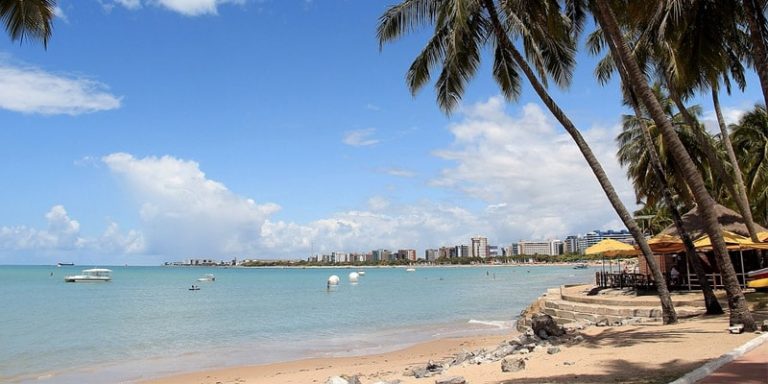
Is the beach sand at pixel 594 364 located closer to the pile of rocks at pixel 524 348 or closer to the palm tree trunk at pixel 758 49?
the pile of rocks at pixel 524 348

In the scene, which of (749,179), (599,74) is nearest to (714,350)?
(599,74)

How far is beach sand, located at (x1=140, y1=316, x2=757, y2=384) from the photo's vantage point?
8102 mm

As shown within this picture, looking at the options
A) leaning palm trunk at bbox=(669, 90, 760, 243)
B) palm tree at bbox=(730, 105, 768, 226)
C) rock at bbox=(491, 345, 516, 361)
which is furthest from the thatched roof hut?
rock at bbox=(491, 345, 516, 361)

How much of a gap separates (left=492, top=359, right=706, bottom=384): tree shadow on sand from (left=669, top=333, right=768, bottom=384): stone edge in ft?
0.84

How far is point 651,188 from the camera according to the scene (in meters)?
31.6

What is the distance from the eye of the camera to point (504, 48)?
1499 cm

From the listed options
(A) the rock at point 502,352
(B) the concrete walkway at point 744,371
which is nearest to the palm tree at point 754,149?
(A) the rock at point 502,352

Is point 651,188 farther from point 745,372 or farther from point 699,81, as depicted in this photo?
point 745,372

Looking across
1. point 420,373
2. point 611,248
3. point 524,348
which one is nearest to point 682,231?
point 524,348

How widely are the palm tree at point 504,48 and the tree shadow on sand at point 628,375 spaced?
18.2ft

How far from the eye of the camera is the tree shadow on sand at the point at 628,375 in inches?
290

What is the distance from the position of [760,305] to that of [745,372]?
9.90m

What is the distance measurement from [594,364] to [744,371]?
7.53ft

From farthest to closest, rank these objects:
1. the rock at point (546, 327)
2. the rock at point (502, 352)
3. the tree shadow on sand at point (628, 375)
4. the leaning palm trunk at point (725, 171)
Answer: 1. the leaning palm trunk at point (725, 171)
2. the rock at point (546, 327)
3. the rock at point (502, 352)
4. the tree shadow on sand at point (628, 375)
